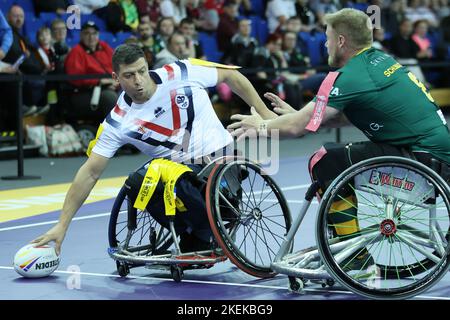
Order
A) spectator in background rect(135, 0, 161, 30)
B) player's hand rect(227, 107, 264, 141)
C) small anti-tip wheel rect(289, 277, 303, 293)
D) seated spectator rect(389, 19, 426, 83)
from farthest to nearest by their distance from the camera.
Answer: seated spectator rect(389, 19, 426, 83), spectator in background rect(135, 0, 161, 30), small anti-tip wheel rect(289, 277, 303, 293), player's hand rect(227, 107, 264, 141)

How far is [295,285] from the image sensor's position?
5.96 metres

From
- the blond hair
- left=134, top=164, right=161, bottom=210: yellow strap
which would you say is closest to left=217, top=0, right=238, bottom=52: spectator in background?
left=134, top=164, right=161, bottom=210: yellow strap

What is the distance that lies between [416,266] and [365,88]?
3.92ft

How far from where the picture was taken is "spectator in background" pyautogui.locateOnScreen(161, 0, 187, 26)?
15805 millimetres

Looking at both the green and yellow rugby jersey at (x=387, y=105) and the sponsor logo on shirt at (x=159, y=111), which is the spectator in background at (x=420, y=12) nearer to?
the sponsor logo on shirt at (x=159, y=111)

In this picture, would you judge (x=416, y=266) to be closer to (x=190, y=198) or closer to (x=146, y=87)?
(x=190, y=198)

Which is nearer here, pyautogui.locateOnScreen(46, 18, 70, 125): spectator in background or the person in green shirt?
the person in green shirt

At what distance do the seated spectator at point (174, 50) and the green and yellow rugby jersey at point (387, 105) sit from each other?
8.31 meters

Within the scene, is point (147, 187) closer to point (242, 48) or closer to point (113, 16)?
point (113, 16)

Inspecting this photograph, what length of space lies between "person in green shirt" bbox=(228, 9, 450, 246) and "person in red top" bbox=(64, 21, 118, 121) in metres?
7.66

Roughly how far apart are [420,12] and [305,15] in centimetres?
398

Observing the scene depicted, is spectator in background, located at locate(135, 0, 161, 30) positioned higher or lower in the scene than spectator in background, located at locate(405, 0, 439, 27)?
higher

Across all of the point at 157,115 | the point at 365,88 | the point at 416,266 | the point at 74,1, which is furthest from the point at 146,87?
the point at 74,1

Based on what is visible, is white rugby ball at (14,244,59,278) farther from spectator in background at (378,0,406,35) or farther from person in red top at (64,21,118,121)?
spectator in background at (378,0,406,35)
